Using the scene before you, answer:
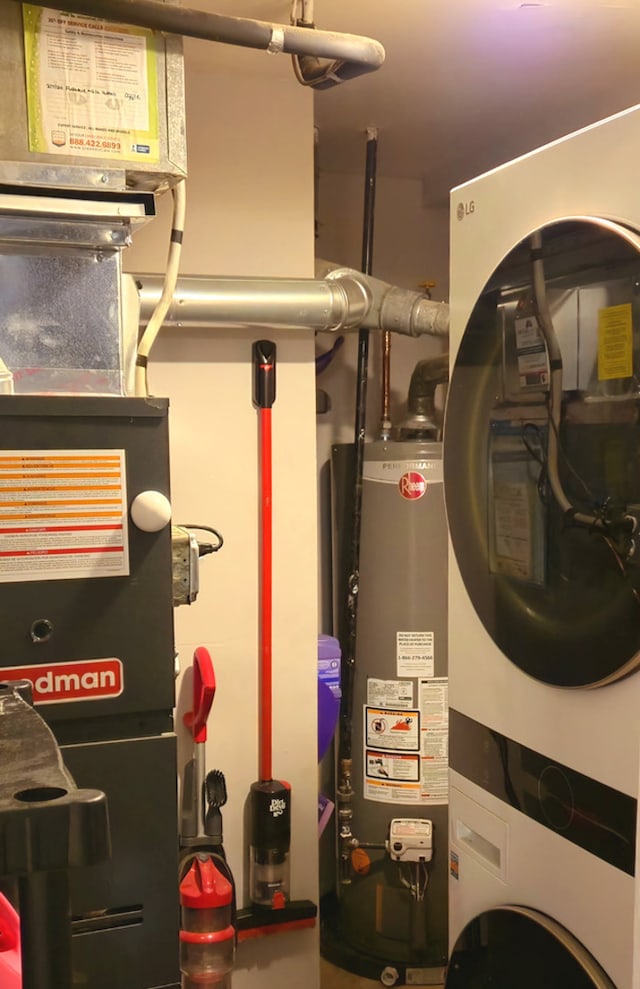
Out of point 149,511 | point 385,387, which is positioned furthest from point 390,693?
point 149,511

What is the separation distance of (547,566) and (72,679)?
703 millimetres

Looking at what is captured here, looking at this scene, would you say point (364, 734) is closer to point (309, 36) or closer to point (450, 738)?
point (450, 738)

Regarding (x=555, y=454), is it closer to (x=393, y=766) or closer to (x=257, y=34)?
(x=257, y=34)

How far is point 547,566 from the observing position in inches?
49.0

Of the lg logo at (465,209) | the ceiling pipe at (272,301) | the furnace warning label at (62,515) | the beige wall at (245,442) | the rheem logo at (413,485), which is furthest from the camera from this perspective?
the rheem logo at (413,485)

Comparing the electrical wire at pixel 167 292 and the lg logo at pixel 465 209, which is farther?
the lg logo at pixel 465 209

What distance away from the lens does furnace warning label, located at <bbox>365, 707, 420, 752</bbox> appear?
228 centimetres

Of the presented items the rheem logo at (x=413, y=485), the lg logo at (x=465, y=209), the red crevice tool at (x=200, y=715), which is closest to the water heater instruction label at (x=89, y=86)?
the lg logo at (x=465, y=209)

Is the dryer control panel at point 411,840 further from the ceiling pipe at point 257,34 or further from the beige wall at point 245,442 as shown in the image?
the ceiling pipe at point 257,34

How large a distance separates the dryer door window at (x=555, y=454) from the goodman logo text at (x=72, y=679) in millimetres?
634

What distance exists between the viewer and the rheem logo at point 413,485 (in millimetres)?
2285

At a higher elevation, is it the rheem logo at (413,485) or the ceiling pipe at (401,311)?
the ceiling pipe at (401,311)

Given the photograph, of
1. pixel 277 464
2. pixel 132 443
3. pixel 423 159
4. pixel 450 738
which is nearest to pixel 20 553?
pixel 132 443

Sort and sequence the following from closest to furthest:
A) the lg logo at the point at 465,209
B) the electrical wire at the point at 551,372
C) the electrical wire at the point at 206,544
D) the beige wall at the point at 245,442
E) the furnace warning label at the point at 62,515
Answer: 1. the furnace warning label at the point at 62,515
2. the electrical wire at the point at 551,372
3. the lg logo at the point at 465,209
4. the electrical wire at the point at 206,544
5. the beige wall at the point at 245,442
